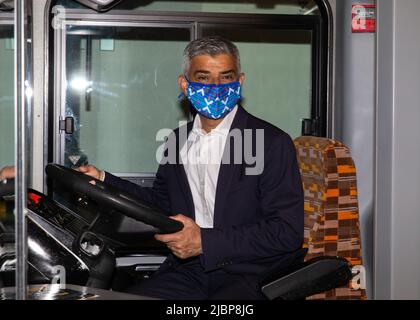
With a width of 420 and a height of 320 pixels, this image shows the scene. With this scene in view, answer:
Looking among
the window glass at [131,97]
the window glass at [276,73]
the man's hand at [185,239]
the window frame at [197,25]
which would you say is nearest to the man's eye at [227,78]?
the man's hand at [185,239]

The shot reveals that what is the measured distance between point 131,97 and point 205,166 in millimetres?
2804

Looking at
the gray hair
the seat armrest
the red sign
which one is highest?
the red sign

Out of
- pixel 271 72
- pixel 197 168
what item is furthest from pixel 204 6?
Result: pixel 197 168

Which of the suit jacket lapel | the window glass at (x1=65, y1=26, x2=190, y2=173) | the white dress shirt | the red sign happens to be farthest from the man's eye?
the window glass at (x1=65, y1=26, x2=190, y2=173)

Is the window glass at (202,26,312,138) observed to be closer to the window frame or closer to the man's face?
the window frame

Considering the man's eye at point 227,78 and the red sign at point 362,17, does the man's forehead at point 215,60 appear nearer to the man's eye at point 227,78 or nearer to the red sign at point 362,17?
the man's eye at point 227,78

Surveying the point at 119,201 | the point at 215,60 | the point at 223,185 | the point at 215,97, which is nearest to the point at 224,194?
the point at 223,185

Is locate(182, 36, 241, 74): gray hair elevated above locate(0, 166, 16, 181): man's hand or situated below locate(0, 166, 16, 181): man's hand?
above

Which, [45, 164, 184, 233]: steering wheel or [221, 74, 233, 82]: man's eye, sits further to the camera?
[221, 74, 233, 82]: man's eye

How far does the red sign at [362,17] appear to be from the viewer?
332cm

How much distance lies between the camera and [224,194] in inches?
89.1

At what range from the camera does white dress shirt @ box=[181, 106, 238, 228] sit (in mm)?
2363

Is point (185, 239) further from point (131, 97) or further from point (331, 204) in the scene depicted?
point (131, 97)

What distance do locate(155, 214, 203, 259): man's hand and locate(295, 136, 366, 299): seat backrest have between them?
1.65 ft
